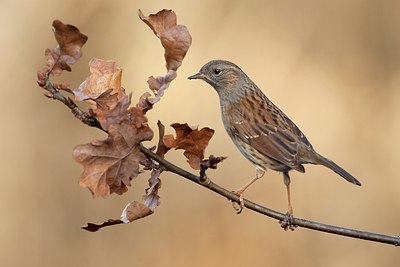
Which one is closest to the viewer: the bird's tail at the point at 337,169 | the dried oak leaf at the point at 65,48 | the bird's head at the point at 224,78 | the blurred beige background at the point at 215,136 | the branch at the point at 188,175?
the dried oak leaf at the point at 65,48

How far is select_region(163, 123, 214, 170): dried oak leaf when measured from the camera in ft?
8.32

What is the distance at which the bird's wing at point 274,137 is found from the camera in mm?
4487

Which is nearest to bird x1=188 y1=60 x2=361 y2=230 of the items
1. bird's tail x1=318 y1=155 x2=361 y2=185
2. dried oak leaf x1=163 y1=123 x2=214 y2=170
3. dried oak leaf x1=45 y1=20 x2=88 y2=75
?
bird's tail x1=318 y1=155 x2=361 y2=185

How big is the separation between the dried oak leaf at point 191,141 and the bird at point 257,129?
1.64m

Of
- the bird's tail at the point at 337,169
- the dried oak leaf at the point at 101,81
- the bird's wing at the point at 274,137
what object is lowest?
the dried oak leaf at the point at 101,81

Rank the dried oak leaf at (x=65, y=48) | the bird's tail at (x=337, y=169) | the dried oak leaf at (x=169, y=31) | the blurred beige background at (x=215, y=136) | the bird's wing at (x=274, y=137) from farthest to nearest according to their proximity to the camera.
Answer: the blurred beige background at (x=215, y=136), the bird's wing at (x=274, y=137), the bird's tail at (x=337, y=169), the dried oak leaf at (x=169, y=31), the dried oak leaf at (x=65, y=48)

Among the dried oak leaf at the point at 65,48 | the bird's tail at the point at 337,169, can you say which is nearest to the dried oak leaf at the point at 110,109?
the dried oak leaf at the point at 65,48

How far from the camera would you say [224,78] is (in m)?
5.06

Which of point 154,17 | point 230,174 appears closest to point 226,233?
point 230,174

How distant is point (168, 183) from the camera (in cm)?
697

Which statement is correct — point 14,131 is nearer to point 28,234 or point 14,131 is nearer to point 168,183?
point 28,234

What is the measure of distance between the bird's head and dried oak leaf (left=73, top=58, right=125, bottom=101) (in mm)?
2179

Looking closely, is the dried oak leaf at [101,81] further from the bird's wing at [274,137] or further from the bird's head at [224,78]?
the bird's head at [224,78]

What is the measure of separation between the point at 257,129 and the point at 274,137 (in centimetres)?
11
